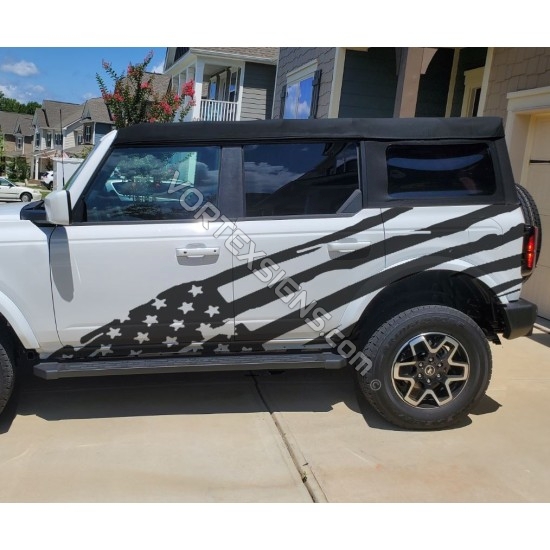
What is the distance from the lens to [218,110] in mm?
19250

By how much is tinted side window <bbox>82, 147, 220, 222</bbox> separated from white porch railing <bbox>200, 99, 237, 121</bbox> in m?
16.1

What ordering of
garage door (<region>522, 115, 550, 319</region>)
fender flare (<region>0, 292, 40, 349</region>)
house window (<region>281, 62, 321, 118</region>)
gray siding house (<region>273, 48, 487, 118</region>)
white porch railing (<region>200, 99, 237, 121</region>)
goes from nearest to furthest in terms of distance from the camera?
fender flare (<region>0, 292, 40, 349</region>) < garage door (<region>522, 115, 550, 319</region>) < gray siding house (<region>273, 48, 487, 118</region>) < house window (<region>281, 62, 321, 118</region>) < white porch railing (<region>200, 99, 237, 121</region>)

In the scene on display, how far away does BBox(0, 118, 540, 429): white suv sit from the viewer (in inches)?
135

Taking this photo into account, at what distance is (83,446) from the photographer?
11.3ft

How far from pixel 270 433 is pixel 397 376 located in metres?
0.94

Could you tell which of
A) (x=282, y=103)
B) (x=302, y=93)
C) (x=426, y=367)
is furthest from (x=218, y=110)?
(x=426, y=367)

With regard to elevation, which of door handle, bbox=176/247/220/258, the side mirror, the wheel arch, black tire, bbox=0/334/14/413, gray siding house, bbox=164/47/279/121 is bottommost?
black tire, bbox=0/334/14/413

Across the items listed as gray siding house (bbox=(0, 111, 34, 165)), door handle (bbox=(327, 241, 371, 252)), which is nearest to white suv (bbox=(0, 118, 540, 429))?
door handle (bbox=(327, 241, 371, 252))

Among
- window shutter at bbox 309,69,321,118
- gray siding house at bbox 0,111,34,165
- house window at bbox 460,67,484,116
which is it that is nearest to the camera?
house window at bbox 460,67,484,116

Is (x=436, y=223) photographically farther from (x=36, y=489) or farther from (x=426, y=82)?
(x=426, y=82)

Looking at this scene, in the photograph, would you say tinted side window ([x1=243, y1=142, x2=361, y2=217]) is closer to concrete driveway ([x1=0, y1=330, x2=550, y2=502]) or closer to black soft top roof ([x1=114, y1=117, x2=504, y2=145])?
black soft top roof ([x1=114, y1=117, x2=504, y2=145])

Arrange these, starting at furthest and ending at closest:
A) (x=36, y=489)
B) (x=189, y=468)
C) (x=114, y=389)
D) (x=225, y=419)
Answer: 1. (x=114, y=389)
2. (x=225, y=419)
3. (x=189, y=468)
4. (x=36, y=489)

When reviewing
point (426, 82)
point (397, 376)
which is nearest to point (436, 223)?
point (397, 376)

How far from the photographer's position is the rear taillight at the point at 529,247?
3714mm
